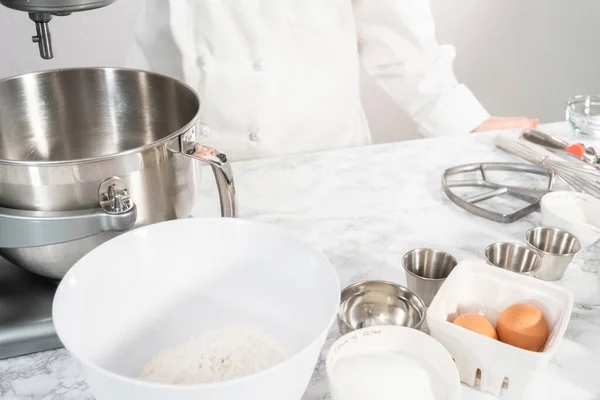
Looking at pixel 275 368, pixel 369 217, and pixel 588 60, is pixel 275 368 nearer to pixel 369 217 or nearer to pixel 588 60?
pixel 369 217

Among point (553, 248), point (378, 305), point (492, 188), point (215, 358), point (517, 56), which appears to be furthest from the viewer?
point (517, 56)

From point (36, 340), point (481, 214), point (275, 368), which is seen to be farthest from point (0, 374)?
point (481, 214)

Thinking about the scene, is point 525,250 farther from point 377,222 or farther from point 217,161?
point 217,161

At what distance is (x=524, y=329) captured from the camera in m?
0.54

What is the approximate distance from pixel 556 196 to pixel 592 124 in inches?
11.3

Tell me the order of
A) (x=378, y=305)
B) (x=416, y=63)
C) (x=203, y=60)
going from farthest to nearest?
(x=416, y=63)
(x=203, y=60)
(x=378, y=305)

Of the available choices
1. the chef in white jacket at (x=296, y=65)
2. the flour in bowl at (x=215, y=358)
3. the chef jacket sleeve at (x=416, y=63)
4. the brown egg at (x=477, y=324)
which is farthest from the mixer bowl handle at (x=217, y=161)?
the chef jacket sleeve at (x=416, y=63)

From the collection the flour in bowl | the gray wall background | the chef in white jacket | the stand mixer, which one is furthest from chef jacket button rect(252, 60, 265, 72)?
the gray wall background

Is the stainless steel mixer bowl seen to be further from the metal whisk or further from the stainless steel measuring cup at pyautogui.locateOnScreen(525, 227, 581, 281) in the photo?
the metal whisk

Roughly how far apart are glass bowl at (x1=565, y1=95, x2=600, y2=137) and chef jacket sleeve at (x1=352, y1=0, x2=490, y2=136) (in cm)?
13

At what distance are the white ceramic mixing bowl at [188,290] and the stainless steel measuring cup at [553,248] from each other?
0.93 ft

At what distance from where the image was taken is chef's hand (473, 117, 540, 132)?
3.45ft

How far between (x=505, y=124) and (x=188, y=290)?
679mm

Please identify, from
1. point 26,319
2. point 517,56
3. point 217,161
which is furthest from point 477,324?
point 517,56
